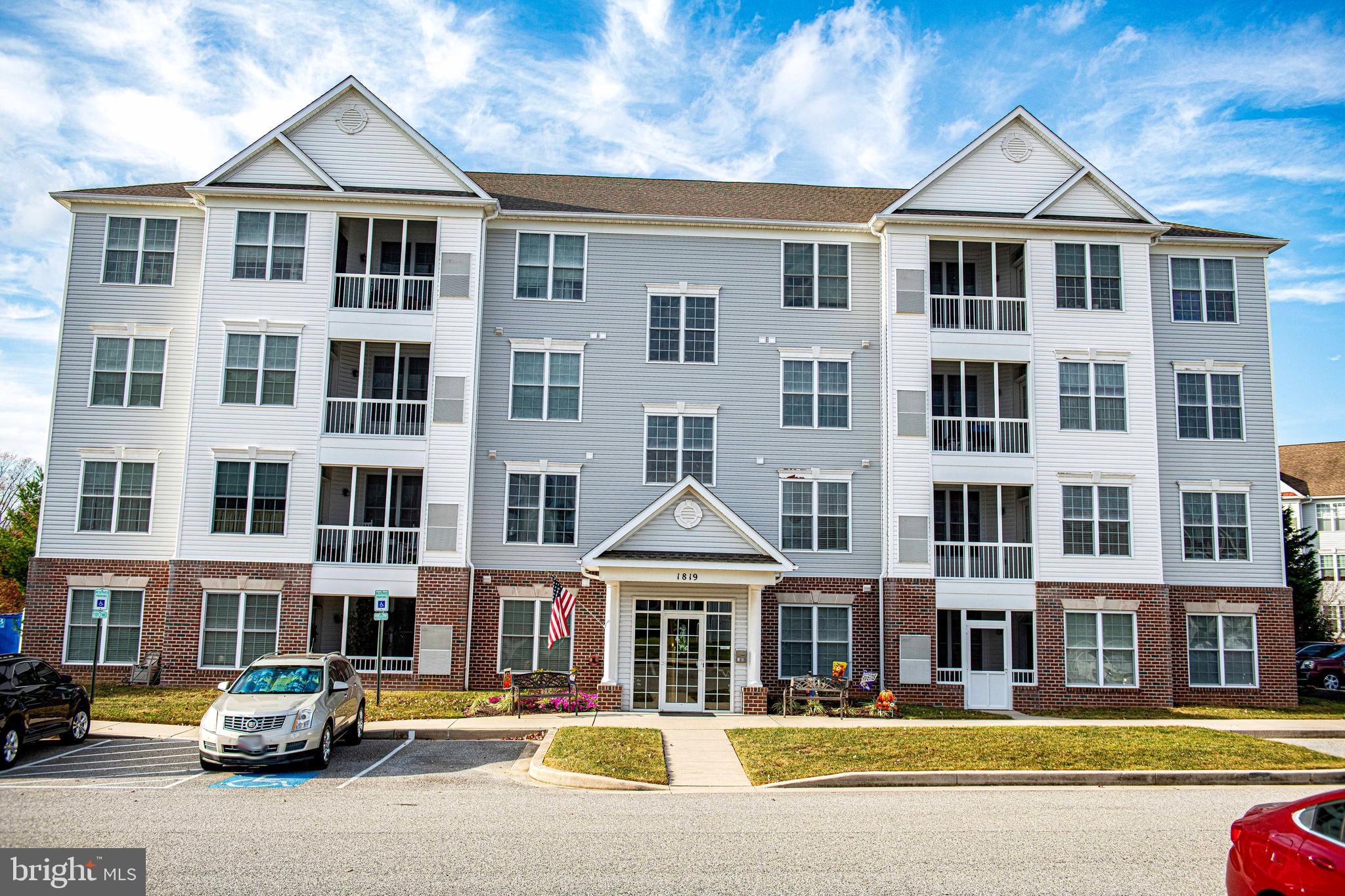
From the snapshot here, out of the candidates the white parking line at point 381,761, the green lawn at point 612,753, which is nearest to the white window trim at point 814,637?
the green lawn at point 612,753

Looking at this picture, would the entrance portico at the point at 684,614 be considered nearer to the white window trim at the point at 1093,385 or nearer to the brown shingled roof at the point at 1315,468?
the white window trim at the point at 1093,385

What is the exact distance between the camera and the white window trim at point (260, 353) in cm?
2370

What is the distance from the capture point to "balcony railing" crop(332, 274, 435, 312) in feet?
79.8

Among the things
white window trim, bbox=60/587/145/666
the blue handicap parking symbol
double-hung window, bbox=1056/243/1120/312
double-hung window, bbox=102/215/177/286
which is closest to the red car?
the blue handicap parking symbol

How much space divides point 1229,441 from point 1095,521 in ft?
15.4

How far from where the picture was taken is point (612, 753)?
15.8 meters

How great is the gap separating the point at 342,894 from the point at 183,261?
20891 mm

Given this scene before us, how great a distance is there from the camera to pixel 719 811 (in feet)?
40.2

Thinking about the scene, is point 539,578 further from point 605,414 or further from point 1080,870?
point 1080,870

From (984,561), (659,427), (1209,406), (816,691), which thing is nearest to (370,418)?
(659,427)

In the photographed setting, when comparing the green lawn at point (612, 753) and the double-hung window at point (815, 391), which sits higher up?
the double-hung window at point (815, 391)

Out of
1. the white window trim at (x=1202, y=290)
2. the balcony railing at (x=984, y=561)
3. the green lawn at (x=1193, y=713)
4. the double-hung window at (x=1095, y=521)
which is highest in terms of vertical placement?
the white window trim at (x=1202, y=290)

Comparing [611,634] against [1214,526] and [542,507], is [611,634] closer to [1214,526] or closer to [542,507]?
[542,507]

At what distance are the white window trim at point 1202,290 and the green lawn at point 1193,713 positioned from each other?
989cm
